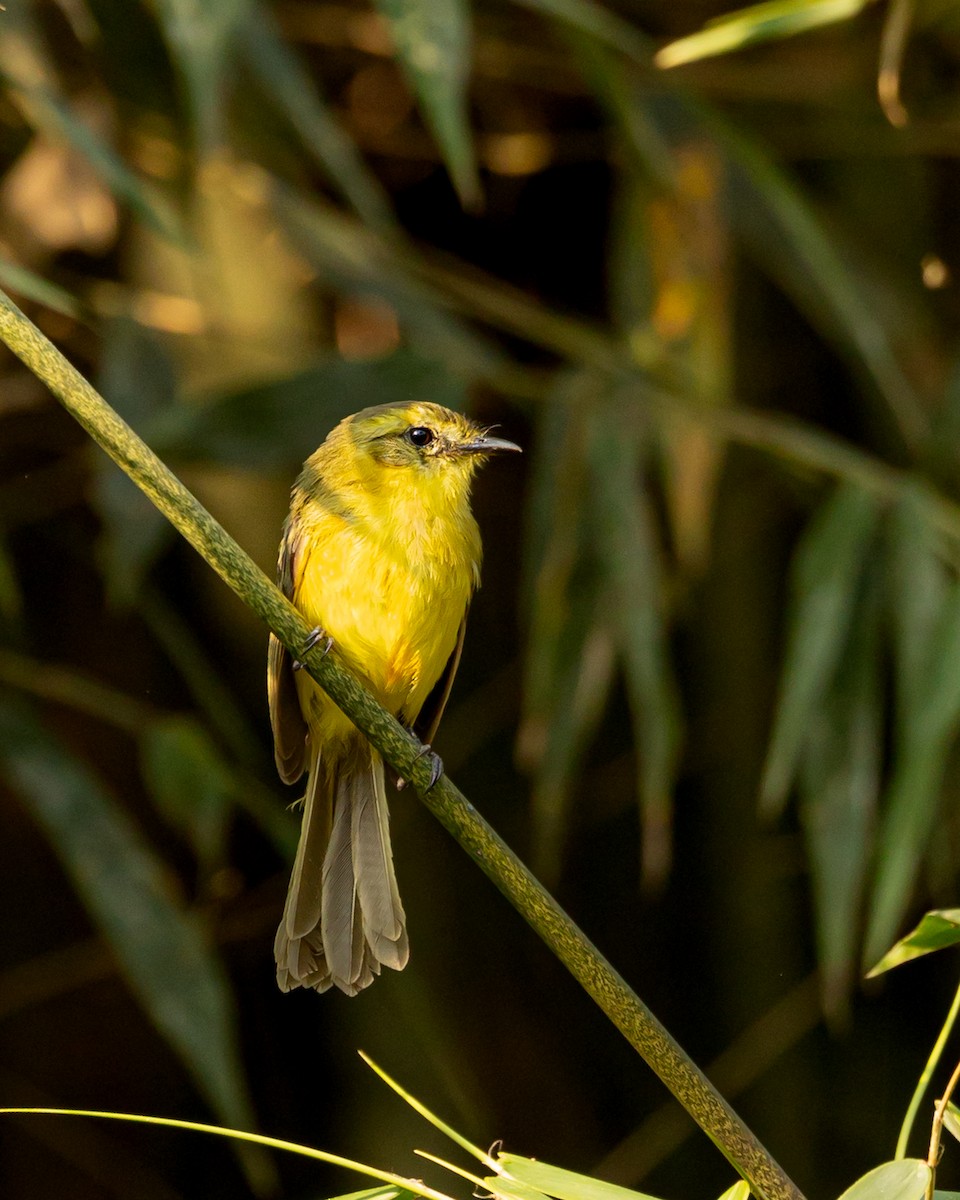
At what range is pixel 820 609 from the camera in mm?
3061

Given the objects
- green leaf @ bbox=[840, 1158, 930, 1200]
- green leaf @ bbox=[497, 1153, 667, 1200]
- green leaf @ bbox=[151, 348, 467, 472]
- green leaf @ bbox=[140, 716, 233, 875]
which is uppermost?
green leaf @ bbox=[151, 348, 467, 472]

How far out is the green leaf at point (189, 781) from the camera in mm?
3145

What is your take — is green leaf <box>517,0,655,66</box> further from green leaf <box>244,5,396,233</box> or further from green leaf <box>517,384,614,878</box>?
green leaf <box>517,384,614,878</box>

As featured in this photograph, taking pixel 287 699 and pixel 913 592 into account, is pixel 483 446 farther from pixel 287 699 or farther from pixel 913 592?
pixel 913 592

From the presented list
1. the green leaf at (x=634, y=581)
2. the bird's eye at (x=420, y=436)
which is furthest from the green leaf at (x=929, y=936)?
the green leaf at (x=634, y=581)

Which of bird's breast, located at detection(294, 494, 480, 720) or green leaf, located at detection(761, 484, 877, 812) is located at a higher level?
bird's breast, located at detection(294, 494, 480, 720)

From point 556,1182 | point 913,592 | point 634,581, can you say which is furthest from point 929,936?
point 634,581

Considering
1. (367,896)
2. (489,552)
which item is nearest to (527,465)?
(489,552)

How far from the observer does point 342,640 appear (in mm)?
2379

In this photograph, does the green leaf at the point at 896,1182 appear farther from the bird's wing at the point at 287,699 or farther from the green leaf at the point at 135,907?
the green leaf at the point at 135,907

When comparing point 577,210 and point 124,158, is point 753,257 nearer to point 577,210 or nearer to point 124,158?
point 577,210

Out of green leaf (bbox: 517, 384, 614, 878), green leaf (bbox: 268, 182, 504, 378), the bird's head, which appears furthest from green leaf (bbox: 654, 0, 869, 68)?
green leaf (bbox: 268, 182, 504, 378)

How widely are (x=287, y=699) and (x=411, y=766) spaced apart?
118cm

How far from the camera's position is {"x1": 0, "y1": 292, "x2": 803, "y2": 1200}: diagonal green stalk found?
1167 mm
